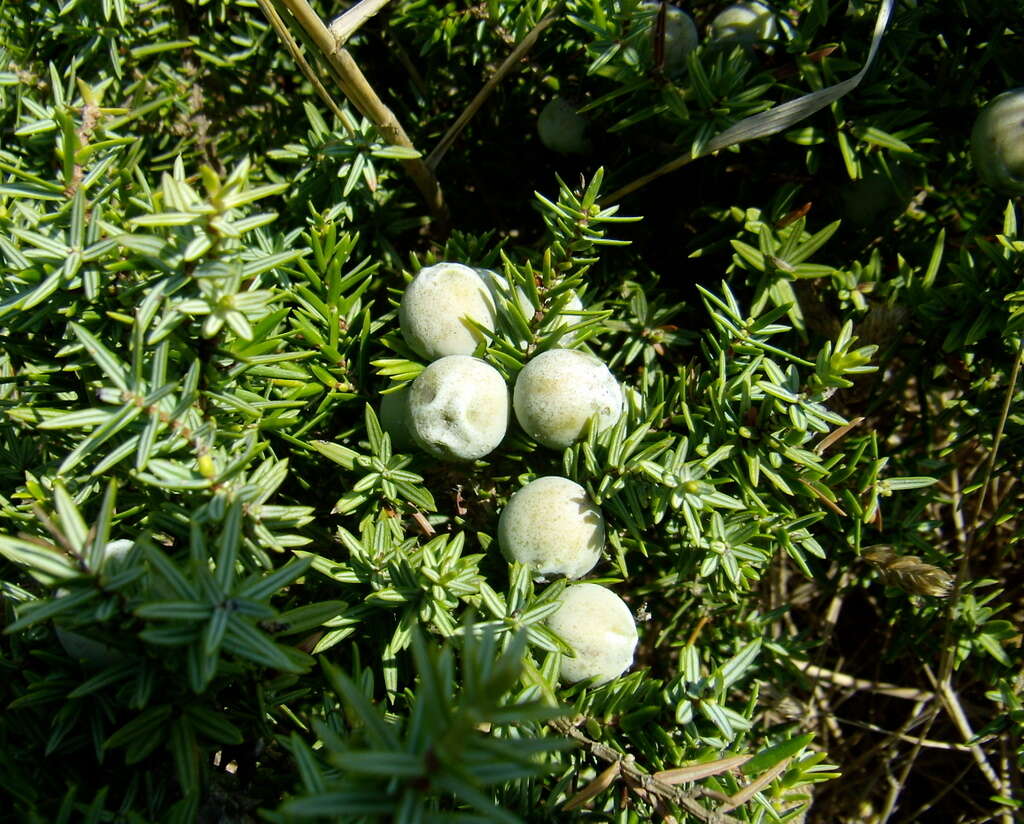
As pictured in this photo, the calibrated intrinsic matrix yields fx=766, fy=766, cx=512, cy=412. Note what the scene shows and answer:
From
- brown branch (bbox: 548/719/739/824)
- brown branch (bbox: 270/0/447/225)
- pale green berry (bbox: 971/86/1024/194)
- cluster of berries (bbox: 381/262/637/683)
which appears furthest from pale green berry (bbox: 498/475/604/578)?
pale green berry (bbox: 971/86/1024/194)

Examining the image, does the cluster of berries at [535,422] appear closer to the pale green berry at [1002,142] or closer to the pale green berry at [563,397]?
the pale green berry at [563,397]

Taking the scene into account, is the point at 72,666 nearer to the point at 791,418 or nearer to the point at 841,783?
the point at 791,418

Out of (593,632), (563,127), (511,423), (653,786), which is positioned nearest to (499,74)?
(563,127)

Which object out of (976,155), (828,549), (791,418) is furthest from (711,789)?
(976,155)

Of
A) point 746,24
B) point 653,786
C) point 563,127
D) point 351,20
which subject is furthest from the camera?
point 563,127

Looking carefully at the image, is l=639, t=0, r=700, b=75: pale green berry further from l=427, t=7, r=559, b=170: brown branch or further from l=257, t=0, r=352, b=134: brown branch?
l=257, t=0, r=352, b=134: brown branch

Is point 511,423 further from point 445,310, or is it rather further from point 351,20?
point 351,20
